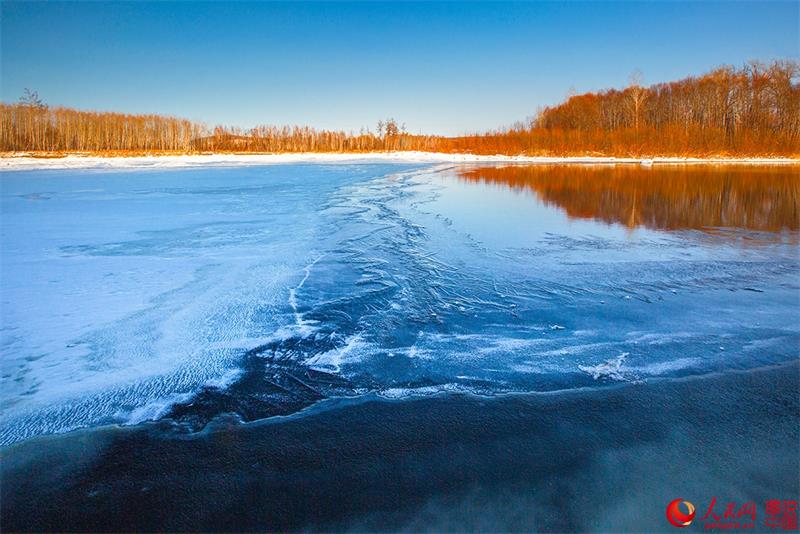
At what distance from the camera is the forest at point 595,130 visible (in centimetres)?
3528

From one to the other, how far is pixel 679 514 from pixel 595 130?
5013 centimetres

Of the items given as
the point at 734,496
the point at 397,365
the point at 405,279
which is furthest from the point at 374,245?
the point at 734,496

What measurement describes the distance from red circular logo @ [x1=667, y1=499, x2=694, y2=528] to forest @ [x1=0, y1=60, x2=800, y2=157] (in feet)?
119

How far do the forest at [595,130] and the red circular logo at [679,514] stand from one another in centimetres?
3631

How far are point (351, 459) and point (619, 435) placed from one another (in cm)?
124

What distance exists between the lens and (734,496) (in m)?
1.77

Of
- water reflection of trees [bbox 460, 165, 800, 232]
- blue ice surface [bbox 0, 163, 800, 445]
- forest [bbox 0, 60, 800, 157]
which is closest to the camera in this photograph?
blue ice surface [bbox 0, 163, 800, 445]

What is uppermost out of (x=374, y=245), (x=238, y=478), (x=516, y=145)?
(x=516, y=145)

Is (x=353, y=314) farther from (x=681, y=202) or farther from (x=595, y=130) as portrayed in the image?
(x=595, y=130)

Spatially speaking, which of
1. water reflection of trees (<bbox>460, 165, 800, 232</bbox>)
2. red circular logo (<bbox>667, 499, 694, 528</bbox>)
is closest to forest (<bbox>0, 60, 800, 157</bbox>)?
water reflection of trees (<bbox>460, 165, 800, 232</bbox>)

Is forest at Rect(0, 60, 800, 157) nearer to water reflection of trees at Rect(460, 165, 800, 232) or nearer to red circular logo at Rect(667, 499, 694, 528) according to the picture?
water reflection of trees at Rect(460, 165, 800, 232)

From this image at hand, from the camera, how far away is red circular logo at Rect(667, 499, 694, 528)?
166cm

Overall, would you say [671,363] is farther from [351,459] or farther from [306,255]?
[306,255]

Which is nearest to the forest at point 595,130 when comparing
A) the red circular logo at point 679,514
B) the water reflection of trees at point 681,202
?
the water reflection of trees at point 681,202
